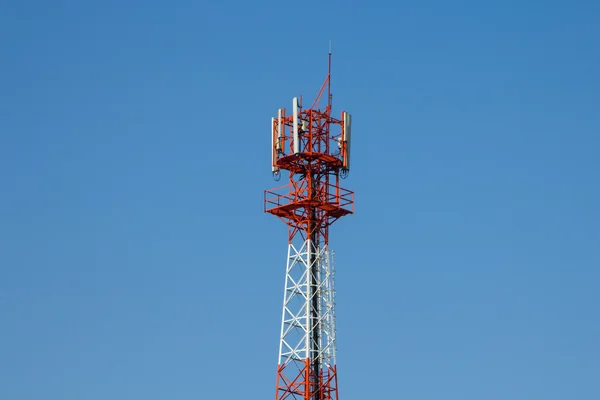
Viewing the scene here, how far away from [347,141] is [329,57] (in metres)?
7.83

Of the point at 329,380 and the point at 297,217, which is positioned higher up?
the point at 297,217

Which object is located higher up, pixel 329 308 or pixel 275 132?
pixel 275 132

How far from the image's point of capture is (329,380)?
17625cm

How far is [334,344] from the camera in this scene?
17725 cm

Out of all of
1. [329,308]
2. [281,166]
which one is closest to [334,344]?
[329,308]

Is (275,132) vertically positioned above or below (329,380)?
above

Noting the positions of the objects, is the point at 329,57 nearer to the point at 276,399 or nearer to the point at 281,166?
the point at 281,166

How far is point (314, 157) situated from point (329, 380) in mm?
19699

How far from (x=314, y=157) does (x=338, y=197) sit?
4190 mm

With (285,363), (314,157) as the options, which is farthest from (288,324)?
(314,157)

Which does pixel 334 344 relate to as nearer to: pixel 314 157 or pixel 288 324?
pixel 288 324

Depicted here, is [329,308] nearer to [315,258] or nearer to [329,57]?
[315,258]

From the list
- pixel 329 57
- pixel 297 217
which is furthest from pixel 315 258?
pixel 329 57

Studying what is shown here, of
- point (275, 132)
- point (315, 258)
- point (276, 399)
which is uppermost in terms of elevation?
point (275, 132)
